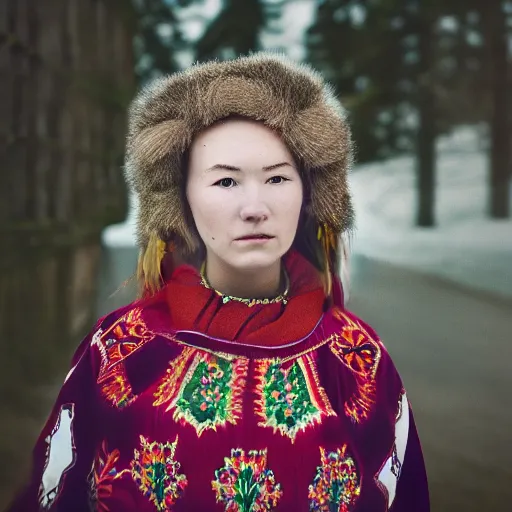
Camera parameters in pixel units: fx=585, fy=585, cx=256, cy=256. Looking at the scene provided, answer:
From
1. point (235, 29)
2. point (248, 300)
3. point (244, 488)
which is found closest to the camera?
point (244, 488)

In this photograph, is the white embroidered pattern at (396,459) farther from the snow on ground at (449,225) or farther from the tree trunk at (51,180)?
the tree trunk at (51,180)

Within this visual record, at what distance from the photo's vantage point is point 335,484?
3.16 ft

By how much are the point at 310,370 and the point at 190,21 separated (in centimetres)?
97

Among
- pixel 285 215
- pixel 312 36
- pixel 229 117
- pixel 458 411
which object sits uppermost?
pixel 312 36

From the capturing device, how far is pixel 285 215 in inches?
38.4

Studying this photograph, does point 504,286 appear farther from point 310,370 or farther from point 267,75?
point 267,75

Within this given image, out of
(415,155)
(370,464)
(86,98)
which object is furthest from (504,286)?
(86,98)

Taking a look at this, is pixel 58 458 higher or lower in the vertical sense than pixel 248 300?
lower

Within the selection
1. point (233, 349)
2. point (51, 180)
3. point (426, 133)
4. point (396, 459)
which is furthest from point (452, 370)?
point (51, 180)

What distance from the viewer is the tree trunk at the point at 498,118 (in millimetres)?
1511

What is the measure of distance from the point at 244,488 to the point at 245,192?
0.47m

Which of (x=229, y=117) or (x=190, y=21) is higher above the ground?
(x=190, y=21)

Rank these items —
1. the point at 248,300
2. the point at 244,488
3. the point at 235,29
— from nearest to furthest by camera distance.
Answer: the point at 244,488
the point at 248,300
the point at 235,29

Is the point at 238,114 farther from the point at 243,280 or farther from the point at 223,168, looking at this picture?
the point at 243,280
